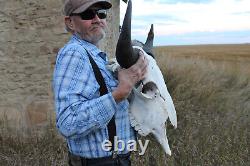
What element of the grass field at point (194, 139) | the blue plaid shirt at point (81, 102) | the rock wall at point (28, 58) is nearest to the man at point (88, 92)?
the blue plaid shirt at point (81, 102)

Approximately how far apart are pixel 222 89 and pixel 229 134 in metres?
4.29

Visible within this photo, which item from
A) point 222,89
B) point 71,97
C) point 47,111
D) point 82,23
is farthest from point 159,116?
point 222,89

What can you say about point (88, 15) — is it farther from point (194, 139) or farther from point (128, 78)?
point (194, 139)

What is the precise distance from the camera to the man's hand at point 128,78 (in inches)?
87.7

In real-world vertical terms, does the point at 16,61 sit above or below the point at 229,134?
above

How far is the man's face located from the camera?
2373mm

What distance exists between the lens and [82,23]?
237 centimetres

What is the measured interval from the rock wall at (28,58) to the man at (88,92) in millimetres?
3564

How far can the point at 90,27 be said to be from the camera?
2.39 m

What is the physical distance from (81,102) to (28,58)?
13.2 feet

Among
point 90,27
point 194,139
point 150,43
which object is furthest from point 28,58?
point 90,27

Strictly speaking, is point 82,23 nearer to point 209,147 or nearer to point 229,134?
point 209,147

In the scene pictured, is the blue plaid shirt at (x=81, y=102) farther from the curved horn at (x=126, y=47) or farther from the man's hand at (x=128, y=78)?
the curved horn at (x=126, y=47)

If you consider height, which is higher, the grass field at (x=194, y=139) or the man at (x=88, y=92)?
the man at (x=88, y=92)
